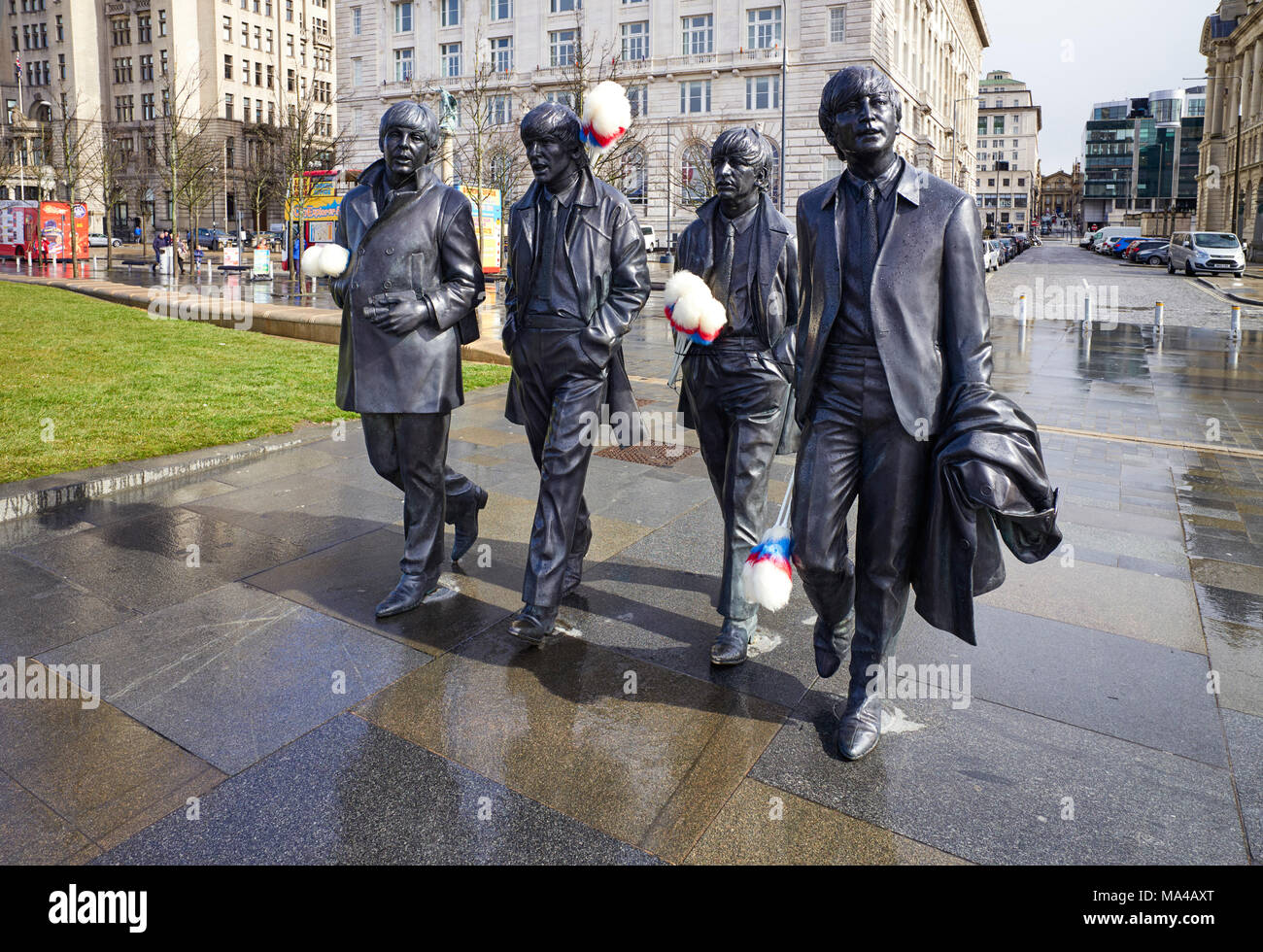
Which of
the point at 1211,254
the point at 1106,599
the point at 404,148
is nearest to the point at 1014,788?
the point at 1106,599

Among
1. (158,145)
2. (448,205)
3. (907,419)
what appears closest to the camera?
(907,419)

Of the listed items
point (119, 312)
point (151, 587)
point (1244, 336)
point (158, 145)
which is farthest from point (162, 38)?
point (151, 587)

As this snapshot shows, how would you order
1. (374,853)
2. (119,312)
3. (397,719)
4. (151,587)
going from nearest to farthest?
(374,853), (397,719), (151,587), (119,312)

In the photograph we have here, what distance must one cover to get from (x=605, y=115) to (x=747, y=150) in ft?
1.95

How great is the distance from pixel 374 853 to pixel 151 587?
8.99 ft

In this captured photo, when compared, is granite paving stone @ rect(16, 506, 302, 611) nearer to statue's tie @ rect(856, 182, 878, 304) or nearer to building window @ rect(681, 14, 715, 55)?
statue's tie @ rect(856, 182, 878, 304)

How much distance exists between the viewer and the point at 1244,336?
63.0 ft

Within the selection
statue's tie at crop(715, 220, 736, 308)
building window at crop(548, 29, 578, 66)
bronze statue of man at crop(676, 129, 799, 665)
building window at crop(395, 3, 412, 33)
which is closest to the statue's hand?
bronze statue of man at crop(676, 129, 799, 665)

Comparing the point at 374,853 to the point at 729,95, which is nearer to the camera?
the point at 374,853

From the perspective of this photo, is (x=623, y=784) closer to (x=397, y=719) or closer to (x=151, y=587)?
(x=397, y=719)

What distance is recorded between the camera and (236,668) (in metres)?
4.02

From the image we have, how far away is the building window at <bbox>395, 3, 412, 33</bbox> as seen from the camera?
7131 centimetres

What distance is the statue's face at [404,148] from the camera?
428cm

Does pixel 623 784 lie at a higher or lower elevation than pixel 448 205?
lower
